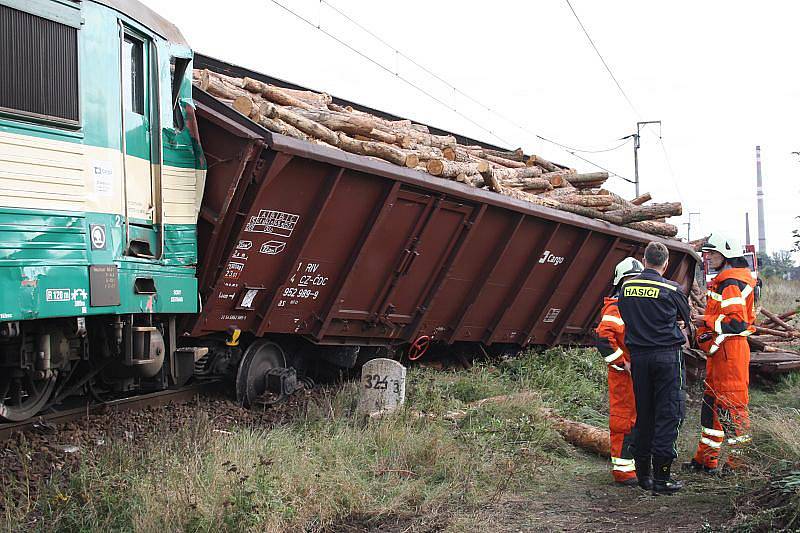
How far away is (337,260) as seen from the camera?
810 centimetres

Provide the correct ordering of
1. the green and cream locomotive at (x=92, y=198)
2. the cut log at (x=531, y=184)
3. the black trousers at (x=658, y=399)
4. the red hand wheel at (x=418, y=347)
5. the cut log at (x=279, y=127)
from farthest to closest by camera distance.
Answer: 1. the cut log at (x=531, y=184)
2. the red hand wheel at (x=418, y=347)
3. the cut log at (x=279, y=127)
4. the black trousers at (x=658, y=399)
5. the green and cream locomotive at (x=92, y=198)

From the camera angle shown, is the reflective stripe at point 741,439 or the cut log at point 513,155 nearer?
the reflective stripe at point 741,439

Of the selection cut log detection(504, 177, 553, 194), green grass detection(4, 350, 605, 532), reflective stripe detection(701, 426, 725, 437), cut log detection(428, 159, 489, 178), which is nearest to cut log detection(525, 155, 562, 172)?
cut log detection(504, 177, 553, 194)

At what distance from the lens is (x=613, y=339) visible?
21.5ft

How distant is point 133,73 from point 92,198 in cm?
125

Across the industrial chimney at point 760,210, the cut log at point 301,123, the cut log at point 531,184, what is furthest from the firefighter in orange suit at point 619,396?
the industrial chimney at point 760,210

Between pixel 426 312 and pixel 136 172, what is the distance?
424 cm

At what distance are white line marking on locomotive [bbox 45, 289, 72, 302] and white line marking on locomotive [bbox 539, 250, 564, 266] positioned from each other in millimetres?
6713

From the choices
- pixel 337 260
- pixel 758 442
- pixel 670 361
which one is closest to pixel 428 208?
pixel 337 260

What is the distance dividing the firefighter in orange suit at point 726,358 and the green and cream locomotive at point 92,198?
4.32 m

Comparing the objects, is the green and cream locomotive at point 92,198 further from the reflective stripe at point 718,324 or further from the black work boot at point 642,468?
the reflective stripe at point 718,324

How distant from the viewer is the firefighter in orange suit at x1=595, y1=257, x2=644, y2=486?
246 inches

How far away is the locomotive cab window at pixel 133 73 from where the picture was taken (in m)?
6.21

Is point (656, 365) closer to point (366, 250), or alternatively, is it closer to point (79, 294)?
point (366, 250)
